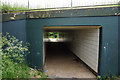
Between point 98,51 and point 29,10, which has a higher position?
point 29,10

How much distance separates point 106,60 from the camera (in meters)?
3.12

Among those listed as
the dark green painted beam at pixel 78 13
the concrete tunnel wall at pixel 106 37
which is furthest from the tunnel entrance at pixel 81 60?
the dark green painted beam at pixel 78 13

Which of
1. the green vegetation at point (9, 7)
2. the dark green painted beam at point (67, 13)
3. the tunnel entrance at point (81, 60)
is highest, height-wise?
the green vegetation at point (9, 7)

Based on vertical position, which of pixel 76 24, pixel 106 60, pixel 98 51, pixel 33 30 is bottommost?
pixel 106 60

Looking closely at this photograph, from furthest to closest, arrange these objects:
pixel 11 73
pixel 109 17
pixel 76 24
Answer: pixel 76 24 → pixel 109 17 → pixel 11 73

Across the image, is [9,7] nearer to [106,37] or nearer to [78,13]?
[78,13]

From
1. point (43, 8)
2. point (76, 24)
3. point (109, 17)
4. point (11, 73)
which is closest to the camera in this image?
point (11, 73)

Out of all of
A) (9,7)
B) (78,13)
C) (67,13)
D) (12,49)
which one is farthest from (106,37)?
(9,7)

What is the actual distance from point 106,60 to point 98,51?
466mm

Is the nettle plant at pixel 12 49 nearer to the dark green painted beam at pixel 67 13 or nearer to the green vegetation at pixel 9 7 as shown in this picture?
the dark green painted beam at pixel 67 13

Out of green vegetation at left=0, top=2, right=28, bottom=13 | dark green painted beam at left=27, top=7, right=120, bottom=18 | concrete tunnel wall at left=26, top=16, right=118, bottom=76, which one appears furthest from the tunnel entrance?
green vegetation at left=0, top=2, right=28, bottom=13

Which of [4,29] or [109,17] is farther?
[4,29]

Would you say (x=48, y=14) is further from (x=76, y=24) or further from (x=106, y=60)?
(x=106, y=60)

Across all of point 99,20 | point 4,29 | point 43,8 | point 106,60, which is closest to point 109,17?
point 99,20
